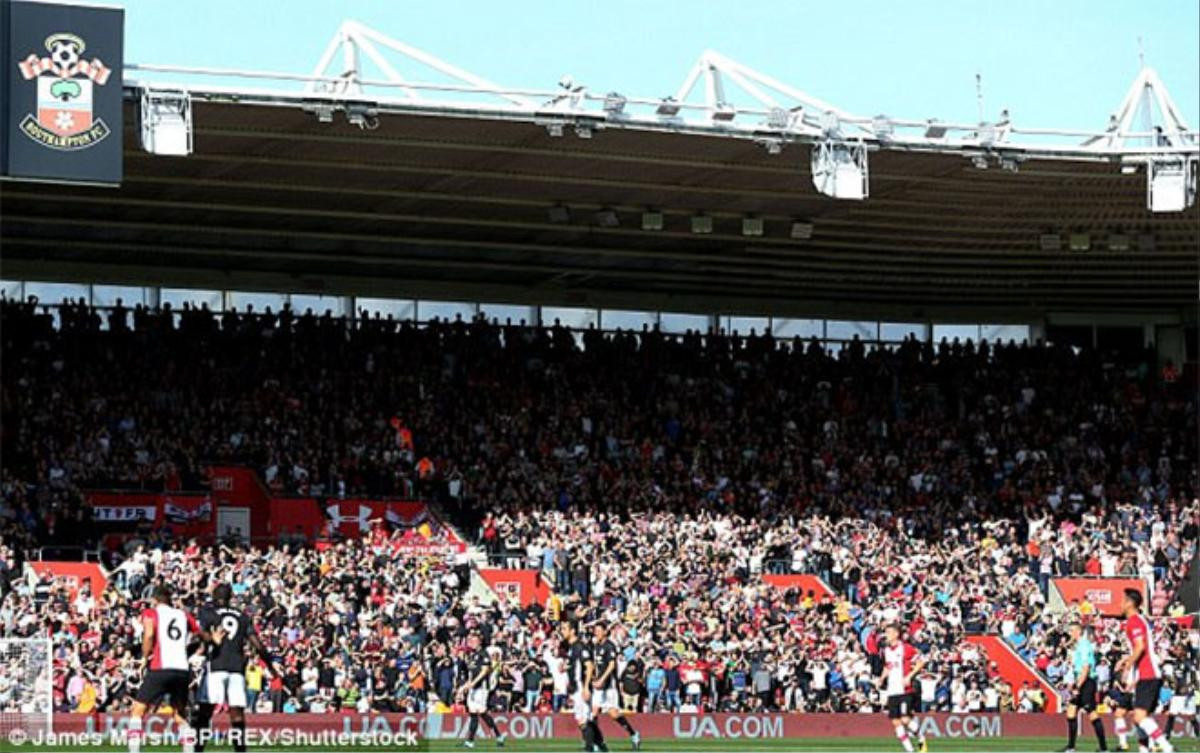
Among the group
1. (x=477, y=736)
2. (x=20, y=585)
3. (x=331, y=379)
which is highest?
(x=331, y=379)

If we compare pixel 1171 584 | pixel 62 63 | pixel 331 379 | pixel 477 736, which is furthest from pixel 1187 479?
pixel 62 63

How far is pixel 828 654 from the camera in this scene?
39938mm

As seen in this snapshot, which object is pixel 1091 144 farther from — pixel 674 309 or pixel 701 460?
pixel 674 309

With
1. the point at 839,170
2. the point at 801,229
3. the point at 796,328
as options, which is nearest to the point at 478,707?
the point at 839,170

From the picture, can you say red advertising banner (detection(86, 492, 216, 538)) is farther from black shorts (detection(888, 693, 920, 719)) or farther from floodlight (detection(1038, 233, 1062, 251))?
floodlight (detection(1038, 233, 1062, 251))

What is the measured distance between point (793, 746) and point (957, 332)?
97.6 ft

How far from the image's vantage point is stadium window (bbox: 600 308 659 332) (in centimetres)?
5766

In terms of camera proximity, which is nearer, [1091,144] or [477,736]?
[477,736]

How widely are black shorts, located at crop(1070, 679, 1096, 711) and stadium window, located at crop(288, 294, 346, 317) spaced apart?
28.6 m

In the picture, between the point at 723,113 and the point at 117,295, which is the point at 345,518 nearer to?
the point at 117,295

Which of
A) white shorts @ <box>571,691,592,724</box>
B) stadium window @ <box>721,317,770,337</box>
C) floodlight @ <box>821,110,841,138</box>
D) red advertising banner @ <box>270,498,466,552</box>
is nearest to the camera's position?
white shorts @ <box>571,691,592,724</box>

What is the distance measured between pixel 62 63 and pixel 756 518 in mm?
18718

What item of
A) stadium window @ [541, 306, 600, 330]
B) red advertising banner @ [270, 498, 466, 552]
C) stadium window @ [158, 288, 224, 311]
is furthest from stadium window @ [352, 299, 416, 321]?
red advertising banner @ [270, 498, 466, 552]

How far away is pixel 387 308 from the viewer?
181ft
